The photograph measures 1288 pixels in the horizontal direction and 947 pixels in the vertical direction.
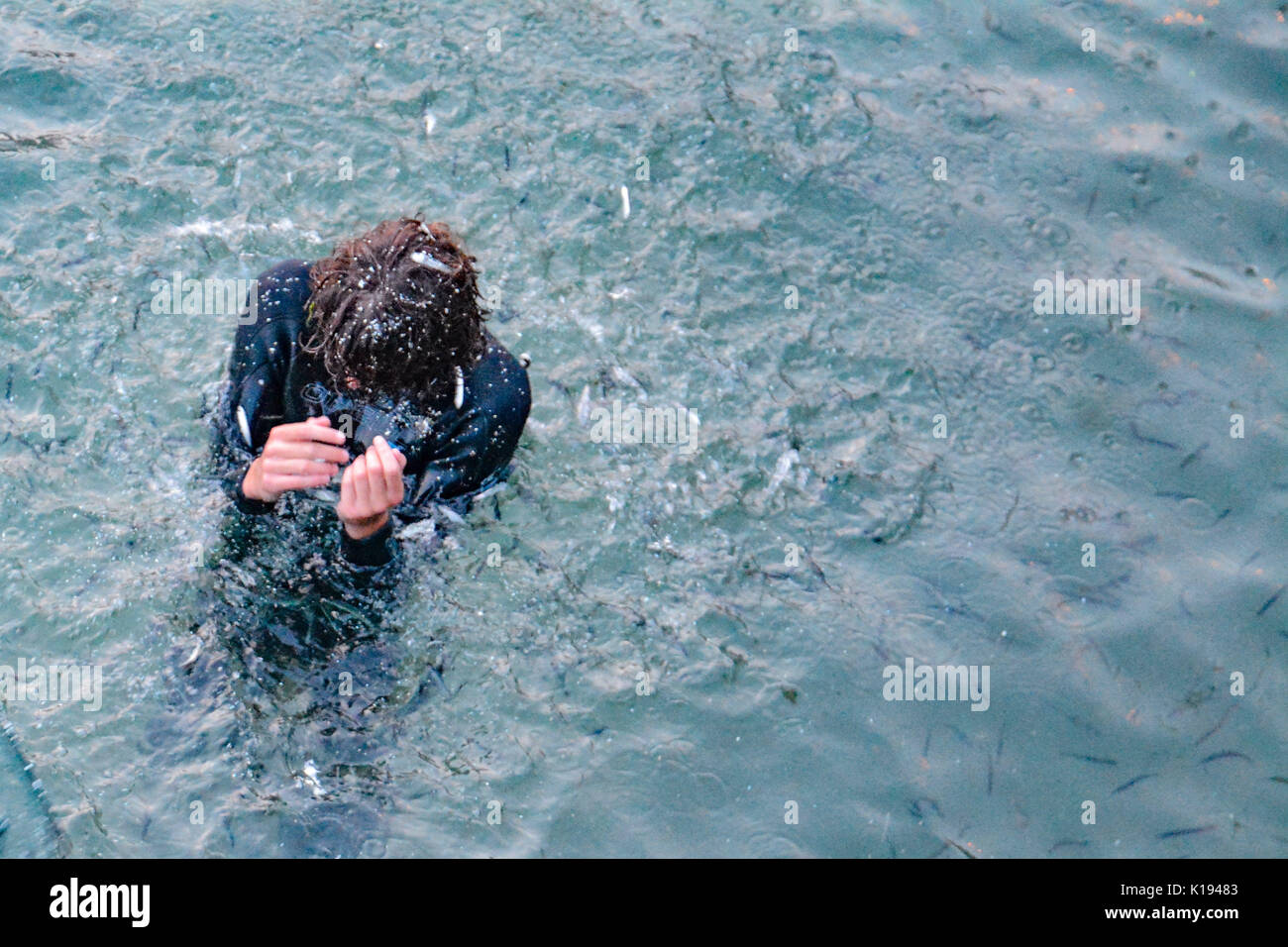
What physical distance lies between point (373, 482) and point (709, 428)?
93.2 inches

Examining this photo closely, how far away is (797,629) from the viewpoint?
5535 mm

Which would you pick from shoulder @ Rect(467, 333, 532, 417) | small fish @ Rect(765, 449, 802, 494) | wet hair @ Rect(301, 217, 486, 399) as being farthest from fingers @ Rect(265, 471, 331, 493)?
small fish @ Rect(765, 449, 802, 494)

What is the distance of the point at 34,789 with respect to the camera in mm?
4805

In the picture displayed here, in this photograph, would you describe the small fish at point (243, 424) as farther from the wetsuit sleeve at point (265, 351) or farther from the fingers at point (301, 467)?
the fingers at point (301, 467)

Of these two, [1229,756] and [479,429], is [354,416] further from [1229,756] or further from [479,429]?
[1229,756]

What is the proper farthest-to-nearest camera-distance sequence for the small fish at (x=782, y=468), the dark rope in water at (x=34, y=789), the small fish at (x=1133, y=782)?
1. the small fish at (x=782, y=468)
2. the small fish at (x=1133, y=782)
3. the dark rope in water at (x=34, y=789)

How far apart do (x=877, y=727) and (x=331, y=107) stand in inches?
189

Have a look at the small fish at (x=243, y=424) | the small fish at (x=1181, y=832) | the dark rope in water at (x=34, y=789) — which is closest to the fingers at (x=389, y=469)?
the small fish at (x=243, y=424)

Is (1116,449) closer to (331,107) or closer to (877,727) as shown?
(877,727)

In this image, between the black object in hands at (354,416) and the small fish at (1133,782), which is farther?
the small fish at (1133,782)

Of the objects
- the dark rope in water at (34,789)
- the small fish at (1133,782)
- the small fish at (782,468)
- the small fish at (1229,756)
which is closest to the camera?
the dark rope in water at (34,789)

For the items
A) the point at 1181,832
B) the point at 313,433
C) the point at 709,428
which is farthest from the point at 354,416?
the point at 1181,832

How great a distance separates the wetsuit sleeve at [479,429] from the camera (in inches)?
192

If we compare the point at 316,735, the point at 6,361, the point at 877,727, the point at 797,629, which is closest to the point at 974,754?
the point at 877,727
